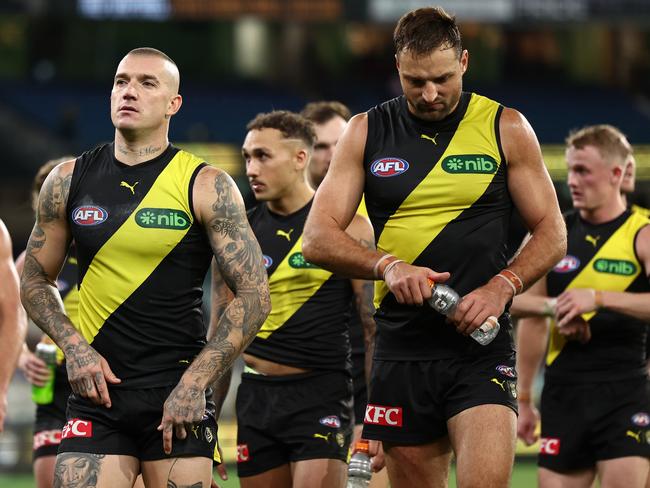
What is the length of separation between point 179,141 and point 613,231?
16.4 metres

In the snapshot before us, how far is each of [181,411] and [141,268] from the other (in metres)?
0.61

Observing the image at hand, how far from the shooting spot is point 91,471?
4.80m

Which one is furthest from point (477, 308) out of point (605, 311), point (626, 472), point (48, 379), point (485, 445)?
point (48, 379)

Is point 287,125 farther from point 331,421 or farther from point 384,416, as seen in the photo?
point 384,416

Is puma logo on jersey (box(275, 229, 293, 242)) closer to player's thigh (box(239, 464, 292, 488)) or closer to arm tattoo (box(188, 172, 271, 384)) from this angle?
player's thigh (box(239, 464, 292, 488))

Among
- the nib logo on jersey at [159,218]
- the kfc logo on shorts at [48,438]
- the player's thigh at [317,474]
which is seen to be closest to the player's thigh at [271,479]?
the player's thigh at [317,474]

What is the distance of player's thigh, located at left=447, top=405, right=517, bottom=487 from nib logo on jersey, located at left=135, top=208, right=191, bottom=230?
137 centimetres

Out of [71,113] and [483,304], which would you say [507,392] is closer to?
[483,304]

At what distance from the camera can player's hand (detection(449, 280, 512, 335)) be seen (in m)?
4.75

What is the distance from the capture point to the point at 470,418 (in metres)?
4.91

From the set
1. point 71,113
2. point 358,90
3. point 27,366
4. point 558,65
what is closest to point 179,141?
point 71,113

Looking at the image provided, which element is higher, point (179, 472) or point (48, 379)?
point (48, 379)

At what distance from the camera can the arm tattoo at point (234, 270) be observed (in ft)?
16.2

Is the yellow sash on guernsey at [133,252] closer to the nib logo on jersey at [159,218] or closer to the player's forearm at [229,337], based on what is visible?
the nib logo on jersey at [159,218]
